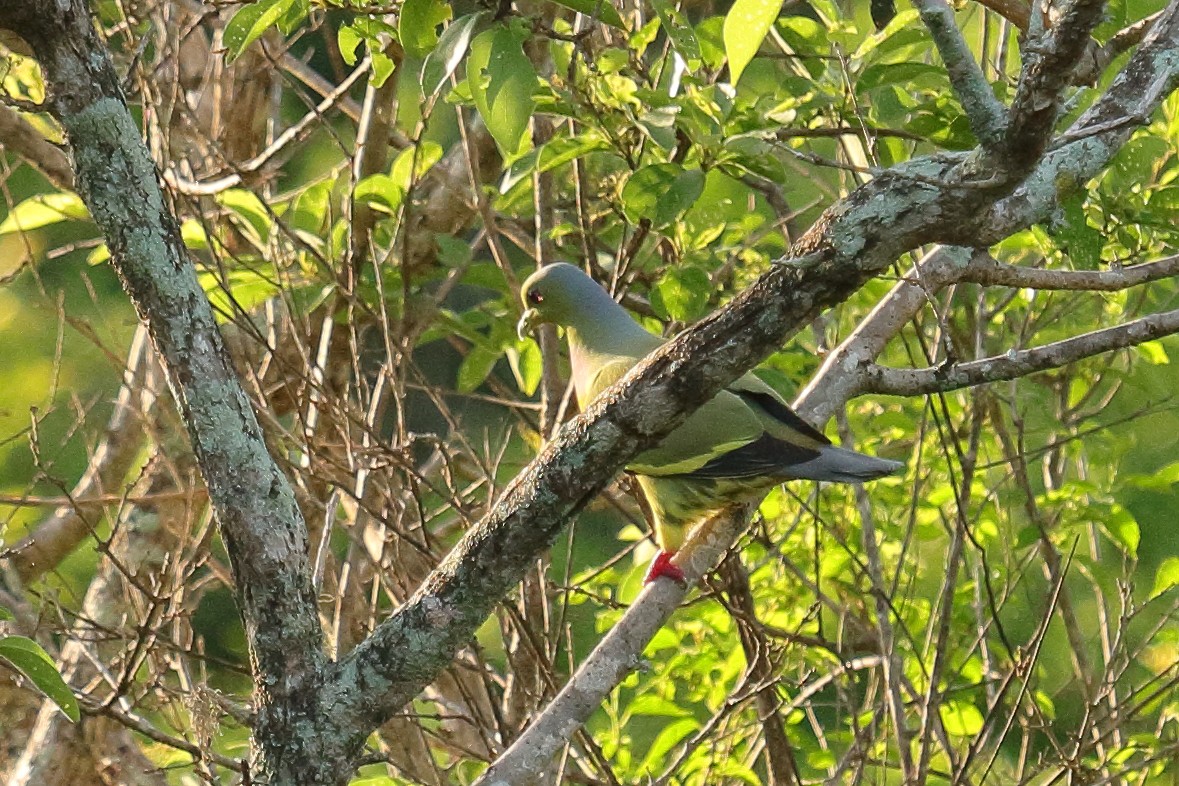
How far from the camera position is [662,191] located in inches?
81.4

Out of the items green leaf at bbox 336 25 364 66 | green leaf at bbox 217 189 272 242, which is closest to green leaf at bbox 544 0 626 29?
green leaf at bbox 336 25 364 66

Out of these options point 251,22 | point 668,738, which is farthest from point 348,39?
point 668,738

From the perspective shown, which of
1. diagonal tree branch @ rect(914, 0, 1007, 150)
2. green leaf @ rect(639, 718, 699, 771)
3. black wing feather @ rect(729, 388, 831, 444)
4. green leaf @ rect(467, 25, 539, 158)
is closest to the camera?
diagonal tree branch @ rect(914, 0, 1007, 150)

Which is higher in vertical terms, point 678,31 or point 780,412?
point 678,31

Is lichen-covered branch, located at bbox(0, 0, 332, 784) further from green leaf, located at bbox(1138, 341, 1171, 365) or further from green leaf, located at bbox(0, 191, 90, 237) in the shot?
green leaf, located at bbox(1138, 341, 1171, 365)

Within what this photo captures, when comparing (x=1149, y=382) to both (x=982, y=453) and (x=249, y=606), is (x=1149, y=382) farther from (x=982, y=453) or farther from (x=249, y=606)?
(x=249, y=606)

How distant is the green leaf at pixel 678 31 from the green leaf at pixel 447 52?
0.27m

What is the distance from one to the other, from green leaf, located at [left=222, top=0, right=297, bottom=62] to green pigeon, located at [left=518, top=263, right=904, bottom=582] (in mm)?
899

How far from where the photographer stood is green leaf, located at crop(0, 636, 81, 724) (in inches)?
57.4

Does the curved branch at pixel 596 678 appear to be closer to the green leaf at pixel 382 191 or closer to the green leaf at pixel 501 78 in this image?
Answer: the green leaf at pixel 501 78

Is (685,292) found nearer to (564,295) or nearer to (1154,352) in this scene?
(564,295)

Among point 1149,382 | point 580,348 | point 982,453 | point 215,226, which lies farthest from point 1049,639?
point 215,226

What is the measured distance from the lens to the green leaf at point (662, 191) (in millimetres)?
2023

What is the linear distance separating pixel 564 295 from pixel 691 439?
0.48 m
